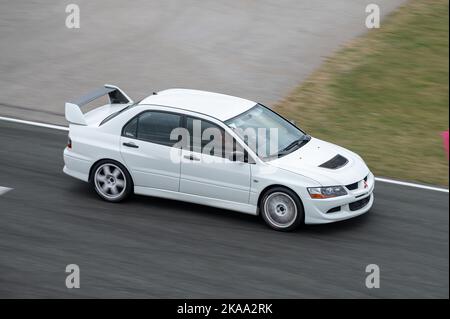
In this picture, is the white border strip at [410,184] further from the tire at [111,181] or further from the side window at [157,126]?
the tire at [111,181]

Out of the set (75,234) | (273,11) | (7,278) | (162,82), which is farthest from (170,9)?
(7,278)

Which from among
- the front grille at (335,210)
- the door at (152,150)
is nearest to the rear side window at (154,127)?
the door at (152,150)

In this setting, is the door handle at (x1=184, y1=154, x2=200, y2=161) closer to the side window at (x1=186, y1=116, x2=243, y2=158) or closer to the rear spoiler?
the side window at (x1=186, y1=116, x2=243, y2=158)

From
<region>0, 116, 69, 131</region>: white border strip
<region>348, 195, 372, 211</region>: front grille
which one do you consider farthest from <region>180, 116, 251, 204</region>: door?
<region>0, 116, 69, 131</region>: white border strip

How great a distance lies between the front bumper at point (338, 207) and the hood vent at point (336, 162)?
1.35ft

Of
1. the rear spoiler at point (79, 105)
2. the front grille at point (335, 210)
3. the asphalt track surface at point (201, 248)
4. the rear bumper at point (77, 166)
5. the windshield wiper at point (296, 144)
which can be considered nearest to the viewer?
the asphalt track surface at point (201, 248)

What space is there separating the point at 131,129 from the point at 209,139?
1.26m

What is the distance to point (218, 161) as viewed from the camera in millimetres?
11453

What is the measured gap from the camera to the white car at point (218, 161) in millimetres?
11227

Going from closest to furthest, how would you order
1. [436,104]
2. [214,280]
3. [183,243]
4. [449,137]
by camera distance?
[214,280]
[183,243]
[449,137]
[436,104]

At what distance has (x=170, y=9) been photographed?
20.4 metres

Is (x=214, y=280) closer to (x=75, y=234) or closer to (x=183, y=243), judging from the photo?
(x=183, y=243)
